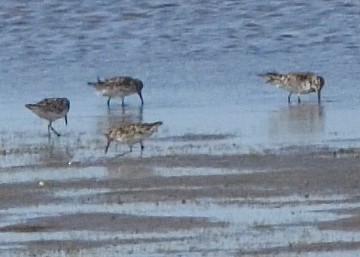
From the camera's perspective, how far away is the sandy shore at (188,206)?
36.8ft

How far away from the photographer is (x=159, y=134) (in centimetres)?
1702

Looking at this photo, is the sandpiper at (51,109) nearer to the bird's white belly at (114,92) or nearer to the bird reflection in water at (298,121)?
the bird reflection in water at (298,121)

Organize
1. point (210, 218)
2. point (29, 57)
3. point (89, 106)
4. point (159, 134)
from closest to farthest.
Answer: point (210, 218)
point (159, 134)
point (89, 106)
point (29, 57)

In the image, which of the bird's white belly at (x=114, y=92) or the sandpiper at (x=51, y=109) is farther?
the bird's white belly at (x=114, y=92)

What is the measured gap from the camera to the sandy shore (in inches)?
442

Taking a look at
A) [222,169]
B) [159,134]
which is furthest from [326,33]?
[222,169]

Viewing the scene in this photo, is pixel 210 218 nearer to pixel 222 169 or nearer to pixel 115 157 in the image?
pixel 222 169

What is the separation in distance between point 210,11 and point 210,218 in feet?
69.0

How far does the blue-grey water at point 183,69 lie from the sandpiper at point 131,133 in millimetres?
187

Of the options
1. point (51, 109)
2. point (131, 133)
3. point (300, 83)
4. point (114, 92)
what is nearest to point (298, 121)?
point (300, 83)

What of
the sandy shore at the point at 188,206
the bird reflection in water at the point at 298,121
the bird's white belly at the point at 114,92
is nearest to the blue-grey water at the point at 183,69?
the bird reflection in water at the point at 298,121

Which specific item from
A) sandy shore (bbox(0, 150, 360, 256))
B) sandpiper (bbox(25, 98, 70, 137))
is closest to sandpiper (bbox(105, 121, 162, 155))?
sandy shore (bbox(0, 150, 360, 256))

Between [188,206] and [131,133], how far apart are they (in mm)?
3020

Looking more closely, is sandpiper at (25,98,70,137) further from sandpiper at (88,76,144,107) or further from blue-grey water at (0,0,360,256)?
sandpiper at (88,76,144,107)
